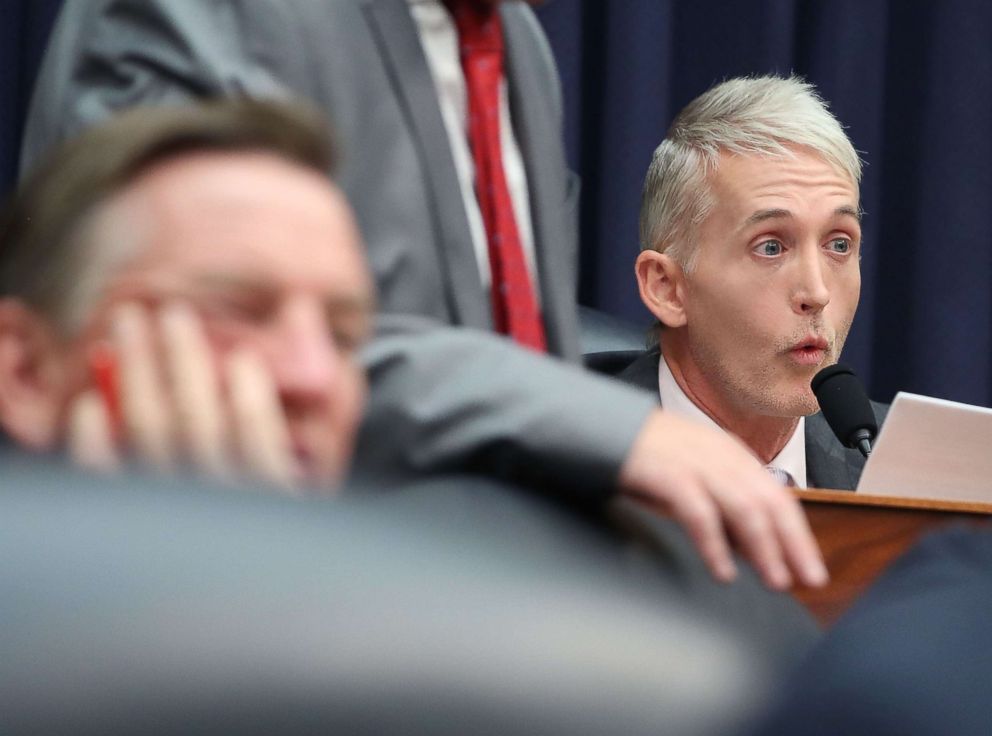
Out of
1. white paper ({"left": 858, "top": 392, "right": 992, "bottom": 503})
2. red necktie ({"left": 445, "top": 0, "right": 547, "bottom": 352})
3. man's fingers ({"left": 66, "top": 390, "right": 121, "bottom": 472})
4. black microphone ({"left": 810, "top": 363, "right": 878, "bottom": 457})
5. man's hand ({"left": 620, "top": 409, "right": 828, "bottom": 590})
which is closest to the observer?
man's fingers ({"left": 66, "top": 390, "right": 121, "bottom": 472})

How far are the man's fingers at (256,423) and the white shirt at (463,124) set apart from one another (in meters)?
0.38

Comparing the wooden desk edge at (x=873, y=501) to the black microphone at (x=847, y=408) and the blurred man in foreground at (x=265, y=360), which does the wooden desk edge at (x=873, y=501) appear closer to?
the blurred man in foreground at (x=265, y=360)

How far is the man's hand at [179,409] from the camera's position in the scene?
0.39 meters

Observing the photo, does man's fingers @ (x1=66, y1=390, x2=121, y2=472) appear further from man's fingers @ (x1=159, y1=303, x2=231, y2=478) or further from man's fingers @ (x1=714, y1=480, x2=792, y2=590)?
man's fingers @ (x1=714, y1=480, x2=792, y2=590)

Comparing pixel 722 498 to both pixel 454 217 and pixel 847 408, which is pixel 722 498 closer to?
pixel 454 217

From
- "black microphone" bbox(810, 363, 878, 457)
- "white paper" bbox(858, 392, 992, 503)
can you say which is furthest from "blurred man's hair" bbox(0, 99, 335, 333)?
"black microphone" bbox(810, 363, 878, 457)

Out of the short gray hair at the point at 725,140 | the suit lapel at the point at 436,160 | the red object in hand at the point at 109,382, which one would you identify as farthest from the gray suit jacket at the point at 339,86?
the short gray hair at the point at 725,140

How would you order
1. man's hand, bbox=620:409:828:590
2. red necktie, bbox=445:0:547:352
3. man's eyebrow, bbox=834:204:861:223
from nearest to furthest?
man's hand, bbox=620:409:828:590
red necktie, bbox=445:0:547:352
man's eyebrow, bbox=834:204:861:223

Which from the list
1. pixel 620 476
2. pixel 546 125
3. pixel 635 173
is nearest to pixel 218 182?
pixel 620 476

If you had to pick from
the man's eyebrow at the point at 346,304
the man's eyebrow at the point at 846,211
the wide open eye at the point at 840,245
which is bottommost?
the wide open eye at the point at 840,245

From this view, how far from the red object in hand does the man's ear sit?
1.45m

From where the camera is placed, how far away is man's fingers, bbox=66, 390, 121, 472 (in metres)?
0.38

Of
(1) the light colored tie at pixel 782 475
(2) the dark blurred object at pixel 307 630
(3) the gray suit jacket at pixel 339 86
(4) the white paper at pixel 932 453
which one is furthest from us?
(1) the light colored tie at pixel 782 475

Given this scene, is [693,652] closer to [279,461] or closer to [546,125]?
[279,461]
